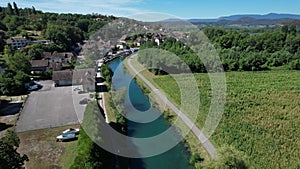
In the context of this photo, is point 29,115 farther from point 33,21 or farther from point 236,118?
point 33,21

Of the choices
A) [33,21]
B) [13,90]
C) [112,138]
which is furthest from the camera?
[33,21]

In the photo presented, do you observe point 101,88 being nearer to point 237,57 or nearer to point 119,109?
point 119,109

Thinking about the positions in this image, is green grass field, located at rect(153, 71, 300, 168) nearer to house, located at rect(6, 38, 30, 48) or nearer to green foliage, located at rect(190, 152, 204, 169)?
green foliage, located at rect(190, 152, 204, 169)

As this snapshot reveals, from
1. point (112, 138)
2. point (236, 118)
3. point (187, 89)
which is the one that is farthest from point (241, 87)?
point (112, 138)

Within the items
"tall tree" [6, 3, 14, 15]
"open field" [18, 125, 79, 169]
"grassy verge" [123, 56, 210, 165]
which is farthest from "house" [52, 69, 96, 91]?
"tall tree" [6, 3, 14, 15]

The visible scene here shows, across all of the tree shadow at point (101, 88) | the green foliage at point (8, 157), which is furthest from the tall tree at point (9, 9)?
the green foliage at point (8, 157)

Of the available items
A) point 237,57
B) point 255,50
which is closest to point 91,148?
point 237,57
